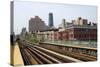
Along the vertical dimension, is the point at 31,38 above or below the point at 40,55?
above

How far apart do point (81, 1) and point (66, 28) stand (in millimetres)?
505

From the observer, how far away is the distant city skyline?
99.0 inches

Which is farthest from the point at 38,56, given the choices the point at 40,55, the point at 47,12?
the point at 47,12

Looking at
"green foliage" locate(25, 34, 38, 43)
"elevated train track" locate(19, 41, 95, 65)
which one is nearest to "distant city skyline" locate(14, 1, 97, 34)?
"green foliage" locate(25, 34, 38, 43)

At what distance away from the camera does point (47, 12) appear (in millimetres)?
2719

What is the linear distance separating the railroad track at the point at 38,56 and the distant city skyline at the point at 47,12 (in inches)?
10.6

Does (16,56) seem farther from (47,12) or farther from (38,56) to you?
(47,12)

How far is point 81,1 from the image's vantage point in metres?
2.96

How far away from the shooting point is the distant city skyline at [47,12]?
251 cm

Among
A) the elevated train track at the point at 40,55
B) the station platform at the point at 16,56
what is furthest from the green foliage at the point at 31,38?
the station platform at the point at 16,56

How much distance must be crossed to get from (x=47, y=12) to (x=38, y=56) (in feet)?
2.13

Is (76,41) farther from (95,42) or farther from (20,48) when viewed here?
(20,48)

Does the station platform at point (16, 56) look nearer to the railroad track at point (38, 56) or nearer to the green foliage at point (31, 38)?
the railroad track at point (38, 56)
